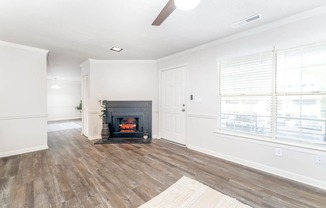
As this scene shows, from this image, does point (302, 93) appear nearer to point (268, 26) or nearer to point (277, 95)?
point (277, 95)

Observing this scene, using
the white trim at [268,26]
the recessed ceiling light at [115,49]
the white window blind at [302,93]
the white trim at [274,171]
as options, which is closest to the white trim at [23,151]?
the recessed ceiling light at [115,49]

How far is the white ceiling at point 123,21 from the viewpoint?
6.77ft

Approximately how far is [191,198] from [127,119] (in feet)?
11.2

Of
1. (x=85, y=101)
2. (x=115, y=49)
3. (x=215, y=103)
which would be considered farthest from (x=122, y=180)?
(x=85, y=101)

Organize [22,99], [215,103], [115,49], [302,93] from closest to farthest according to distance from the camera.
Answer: [302,93] → [215,103] → [22,99] → [115,49]

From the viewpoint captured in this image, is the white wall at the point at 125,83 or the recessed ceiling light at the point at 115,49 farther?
the white wall at the point at 125,83

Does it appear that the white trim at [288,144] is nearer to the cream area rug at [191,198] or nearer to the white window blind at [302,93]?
the white window blind at [302,93]

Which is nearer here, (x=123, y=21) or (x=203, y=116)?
(x=123, y=21)

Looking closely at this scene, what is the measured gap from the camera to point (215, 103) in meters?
3.45

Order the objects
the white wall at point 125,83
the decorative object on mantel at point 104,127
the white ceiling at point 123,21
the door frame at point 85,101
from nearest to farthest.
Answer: the white ceiling at point 123,21
the decorative object on mantel at point 104,127
the white wall at point 125,83
the door frame at point 85,101

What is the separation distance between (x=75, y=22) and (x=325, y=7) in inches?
142

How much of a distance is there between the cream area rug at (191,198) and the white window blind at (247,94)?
1459 millimetres

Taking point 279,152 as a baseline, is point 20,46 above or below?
above

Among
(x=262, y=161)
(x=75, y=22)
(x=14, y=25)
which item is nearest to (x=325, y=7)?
(x=262, y=161)
